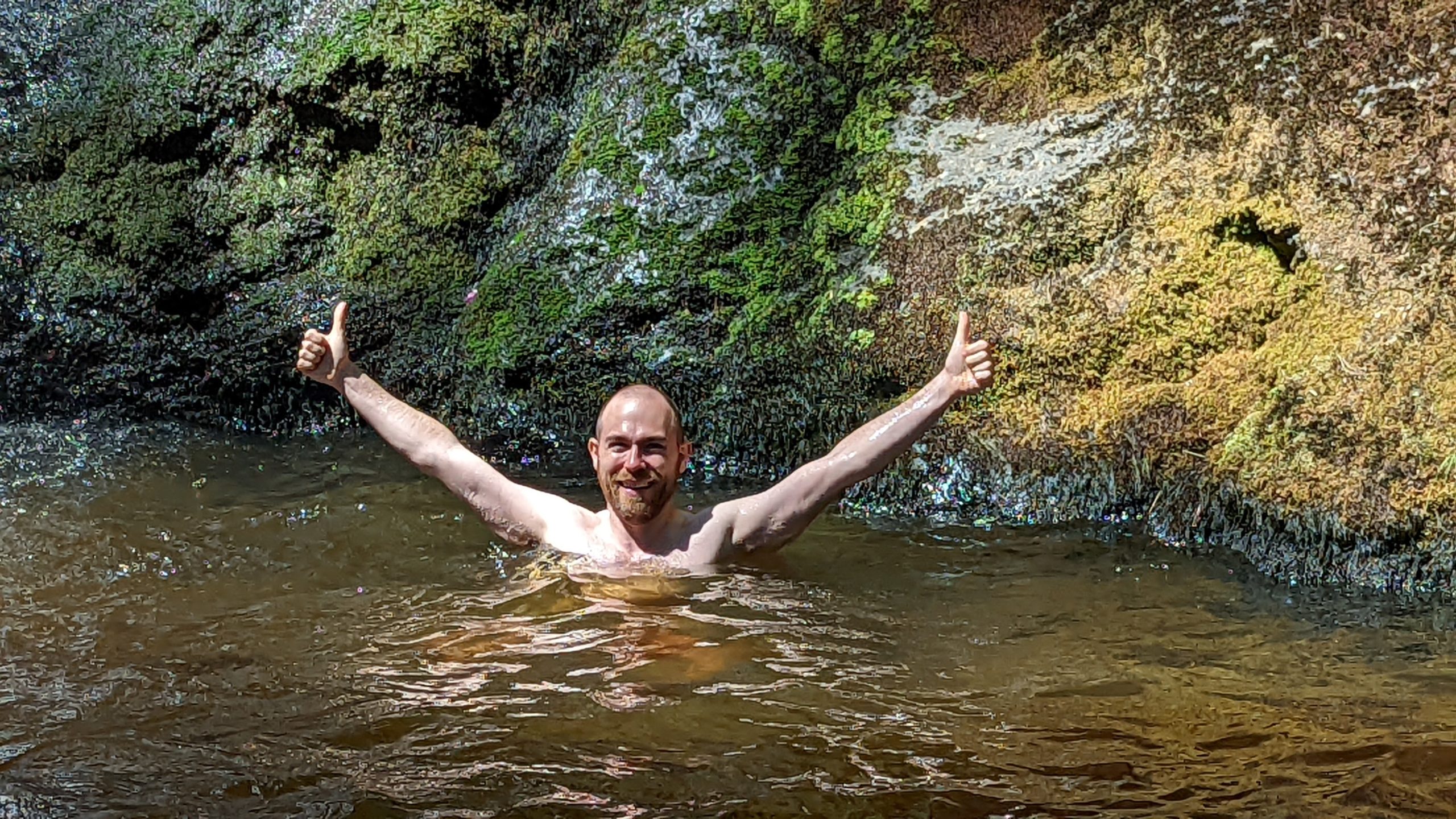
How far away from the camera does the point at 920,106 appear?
Result: 656 centimetres

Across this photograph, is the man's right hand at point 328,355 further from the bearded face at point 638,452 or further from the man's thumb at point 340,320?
the bearded face at point 638,452

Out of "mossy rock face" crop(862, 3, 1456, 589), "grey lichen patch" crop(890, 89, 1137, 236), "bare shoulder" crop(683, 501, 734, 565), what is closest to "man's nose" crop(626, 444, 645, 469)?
"bare shoulder" crop(683, 501, 734, 565)

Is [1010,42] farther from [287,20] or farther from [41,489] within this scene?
[41,489]

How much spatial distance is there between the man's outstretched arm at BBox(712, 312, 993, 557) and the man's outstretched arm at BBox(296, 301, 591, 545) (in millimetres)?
695

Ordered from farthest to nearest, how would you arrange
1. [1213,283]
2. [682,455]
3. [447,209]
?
[447,209] → [1213,283] → [682,455]

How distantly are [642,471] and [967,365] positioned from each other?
1.16m

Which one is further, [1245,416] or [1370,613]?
[1245,416]

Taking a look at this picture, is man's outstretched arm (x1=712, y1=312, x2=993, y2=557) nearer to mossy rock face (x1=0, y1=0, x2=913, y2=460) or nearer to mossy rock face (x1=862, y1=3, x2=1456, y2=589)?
mossy rock face (x1=862, y1=3, x2=1456, y2=589)

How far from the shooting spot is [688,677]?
3977 millimetres

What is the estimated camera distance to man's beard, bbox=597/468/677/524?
4707 millimetres

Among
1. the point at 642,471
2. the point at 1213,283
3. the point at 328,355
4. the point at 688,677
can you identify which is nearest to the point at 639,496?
the point at 642,471

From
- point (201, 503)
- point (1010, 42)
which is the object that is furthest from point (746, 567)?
point (1010, 42)

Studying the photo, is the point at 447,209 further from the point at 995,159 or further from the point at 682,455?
the point at 682,455

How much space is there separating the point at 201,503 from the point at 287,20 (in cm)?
328
